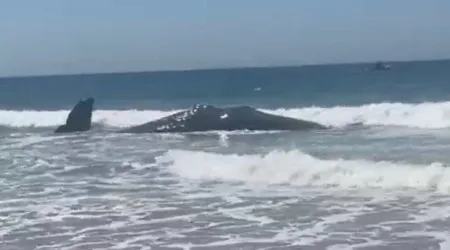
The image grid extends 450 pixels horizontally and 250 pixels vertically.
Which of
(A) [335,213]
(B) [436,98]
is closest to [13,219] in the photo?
(A) [335,213]

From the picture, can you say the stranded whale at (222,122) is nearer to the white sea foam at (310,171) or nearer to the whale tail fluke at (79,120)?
the whale tail fluke at (79,120)

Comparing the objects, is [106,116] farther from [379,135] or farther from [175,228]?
[175,228]

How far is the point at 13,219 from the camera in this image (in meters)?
11.5

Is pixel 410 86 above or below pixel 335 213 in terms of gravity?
above

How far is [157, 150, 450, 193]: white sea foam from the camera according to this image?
12891 millimetres

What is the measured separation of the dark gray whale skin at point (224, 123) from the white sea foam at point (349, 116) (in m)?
2.47

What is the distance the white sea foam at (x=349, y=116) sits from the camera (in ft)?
86.3

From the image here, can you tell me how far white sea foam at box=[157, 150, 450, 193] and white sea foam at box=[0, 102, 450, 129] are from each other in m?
9.38

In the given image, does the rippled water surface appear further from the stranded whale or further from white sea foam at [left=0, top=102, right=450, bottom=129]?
white sea foam at [left=0, top=102, right=450, bottom=129]

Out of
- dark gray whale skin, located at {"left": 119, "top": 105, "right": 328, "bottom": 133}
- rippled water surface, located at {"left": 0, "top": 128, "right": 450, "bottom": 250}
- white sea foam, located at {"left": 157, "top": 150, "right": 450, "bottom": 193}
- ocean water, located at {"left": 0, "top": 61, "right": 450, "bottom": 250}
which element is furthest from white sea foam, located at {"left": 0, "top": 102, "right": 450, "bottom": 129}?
white sea foam, located at {"left": 157, "top": 150, "right": 450, "bottom": 193}

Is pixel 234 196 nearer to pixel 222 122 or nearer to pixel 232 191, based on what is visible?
pixel 232 191

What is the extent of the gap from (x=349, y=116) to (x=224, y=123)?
6.59 meters

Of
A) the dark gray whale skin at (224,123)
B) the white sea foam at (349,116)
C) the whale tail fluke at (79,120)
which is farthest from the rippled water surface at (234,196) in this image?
the whale tail fluke at (79,120)

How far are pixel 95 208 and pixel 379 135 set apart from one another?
1091 centimetres
